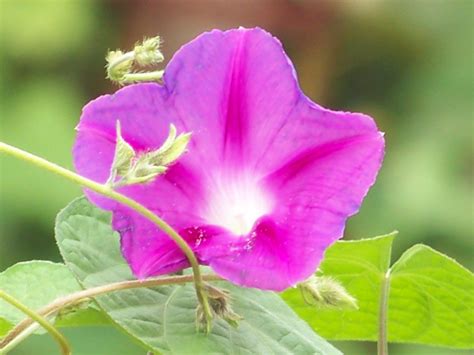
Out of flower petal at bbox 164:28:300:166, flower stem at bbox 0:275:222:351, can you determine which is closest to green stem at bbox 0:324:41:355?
flower stem at bbox 0:275:222:351

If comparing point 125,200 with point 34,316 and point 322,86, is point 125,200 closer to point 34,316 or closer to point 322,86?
point 34,316

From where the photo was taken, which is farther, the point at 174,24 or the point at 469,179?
the point at 174,24

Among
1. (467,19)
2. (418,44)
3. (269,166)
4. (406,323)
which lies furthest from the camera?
(418,44)

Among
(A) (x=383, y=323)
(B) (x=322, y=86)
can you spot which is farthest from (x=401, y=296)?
(B) (x=322, y=86)

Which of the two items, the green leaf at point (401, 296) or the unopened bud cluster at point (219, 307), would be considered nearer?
the unopened bud cluster at point (219, 307)

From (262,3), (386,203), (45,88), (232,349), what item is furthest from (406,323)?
(262,3)

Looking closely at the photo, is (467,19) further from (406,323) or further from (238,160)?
(238,160)

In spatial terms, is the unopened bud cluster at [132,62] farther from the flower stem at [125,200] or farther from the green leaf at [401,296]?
the green leaf at [401,296]

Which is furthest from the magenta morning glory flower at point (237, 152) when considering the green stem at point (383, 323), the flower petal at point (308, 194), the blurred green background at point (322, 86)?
the blurred green background at point (322, 86)
